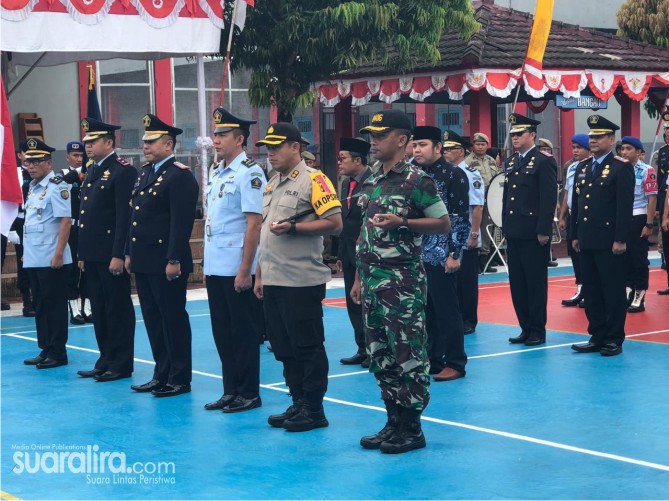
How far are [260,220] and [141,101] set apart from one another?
59.7 feet

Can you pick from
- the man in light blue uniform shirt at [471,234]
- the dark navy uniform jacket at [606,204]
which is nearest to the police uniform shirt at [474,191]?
the man in light blue uniform shirt at [471,234]

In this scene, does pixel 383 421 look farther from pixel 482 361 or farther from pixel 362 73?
pixel 362 73

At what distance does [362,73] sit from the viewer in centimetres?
2117

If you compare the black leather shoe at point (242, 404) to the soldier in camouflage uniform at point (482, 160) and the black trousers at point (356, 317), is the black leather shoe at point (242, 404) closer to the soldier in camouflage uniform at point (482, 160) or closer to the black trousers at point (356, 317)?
the black trousers at point (356, 317)

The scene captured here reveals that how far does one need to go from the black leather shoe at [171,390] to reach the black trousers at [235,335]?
1.99 ft

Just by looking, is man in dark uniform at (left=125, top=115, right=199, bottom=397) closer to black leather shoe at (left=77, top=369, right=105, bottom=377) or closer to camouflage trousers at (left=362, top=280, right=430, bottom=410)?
black leather shoe at (left=77, top=369, right=105, bottom=377)

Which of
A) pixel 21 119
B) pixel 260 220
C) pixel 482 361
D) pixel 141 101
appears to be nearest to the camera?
pixel 260 220

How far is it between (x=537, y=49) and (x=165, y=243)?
10118 millimetres

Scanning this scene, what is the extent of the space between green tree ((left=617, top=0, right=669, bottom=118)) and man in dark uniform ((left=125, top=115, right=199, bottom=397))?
20.3 meters

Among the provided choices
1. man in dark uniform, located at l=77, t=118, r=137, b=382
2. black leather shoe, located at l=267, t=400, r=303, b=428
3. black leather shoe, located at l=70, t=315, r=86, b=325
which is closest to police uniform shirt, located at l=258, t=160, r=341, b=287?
black leather shoe, located at l=267, t=400, r=303, b=428

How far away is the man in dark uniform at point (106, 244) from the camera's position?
995cm

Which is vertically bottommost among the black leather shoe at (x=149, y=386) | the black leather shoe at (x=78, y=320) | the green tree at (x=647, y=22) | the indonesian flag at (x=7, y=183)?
the black leather shoe at (x=78, y=320)

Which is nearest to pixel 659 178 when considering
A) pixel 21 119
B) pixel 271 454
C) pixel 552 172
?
pixel 552 172

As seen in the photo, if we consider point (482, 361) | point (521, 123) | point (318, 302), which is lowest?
point (482, 361)
